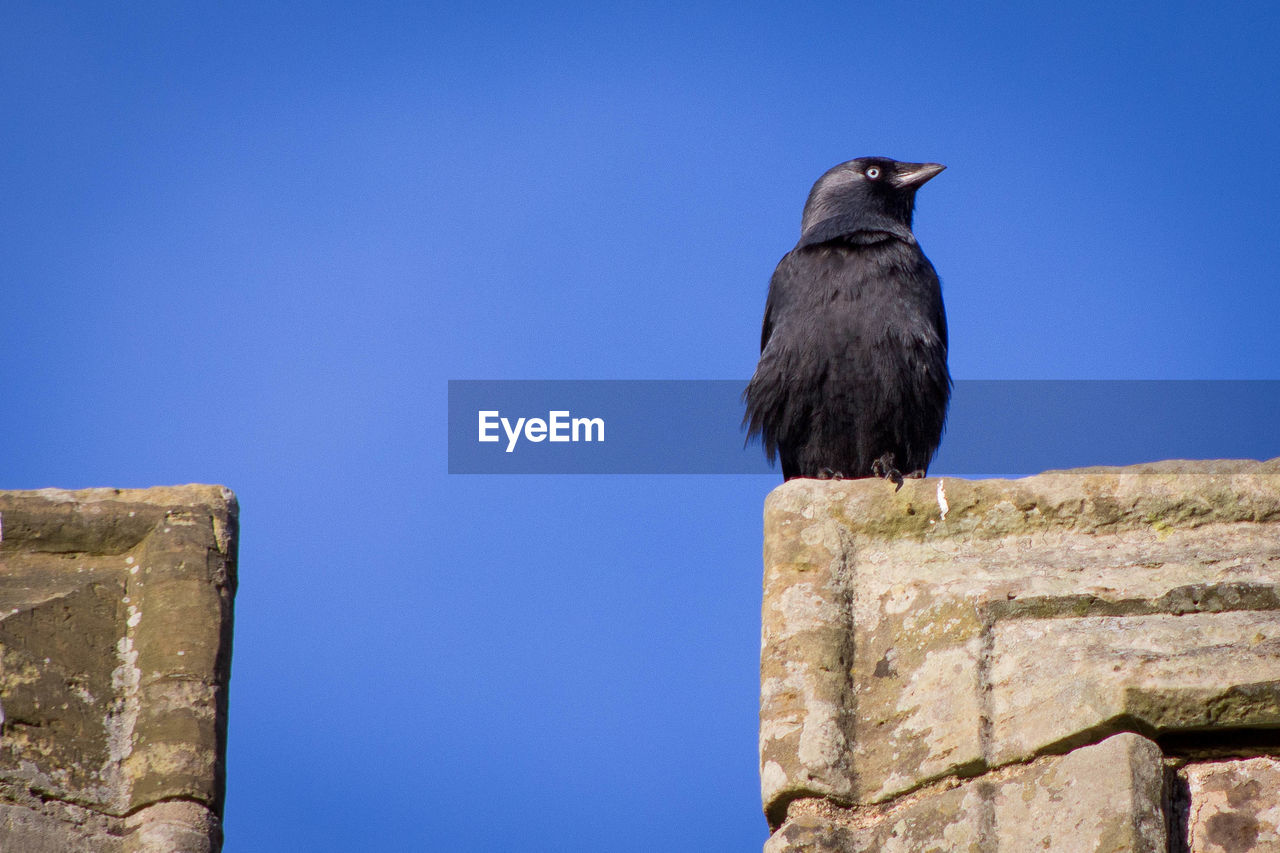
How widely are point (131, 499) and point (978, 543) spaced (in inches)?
71.5

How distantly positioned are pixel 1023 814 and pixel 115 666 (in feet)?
5.86

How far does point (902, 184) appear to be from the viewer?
7.89m

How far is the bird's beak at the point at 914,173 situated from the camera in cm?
786

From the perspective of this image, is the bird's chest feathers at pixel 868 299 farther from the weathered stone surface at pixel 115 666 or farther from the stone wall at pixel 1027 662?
the weathered stone surface at pixel 115 666

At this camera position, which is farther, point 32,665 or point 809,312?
point 809,312

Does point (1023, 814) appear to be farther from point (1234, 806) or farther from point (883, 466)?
point (883, 466)

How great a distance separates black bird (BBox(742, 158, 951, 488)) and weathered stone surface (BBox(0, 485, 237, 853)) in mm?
3172

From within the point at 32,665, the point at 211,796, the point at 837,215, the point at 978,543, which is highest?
the point at 837,215

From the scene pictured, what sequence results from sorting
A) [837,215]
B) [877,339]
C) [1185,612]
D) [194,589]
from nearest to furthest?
1. [1185,612]
2. [194,589]
3. [877,339]
4. [837,215]

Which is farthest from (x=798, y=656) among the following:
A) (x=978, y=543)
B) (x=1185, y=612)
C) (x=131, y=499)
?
(x=131, y=499)

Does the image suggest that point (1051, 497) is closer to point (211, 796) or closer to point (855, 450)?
point (211, 796)

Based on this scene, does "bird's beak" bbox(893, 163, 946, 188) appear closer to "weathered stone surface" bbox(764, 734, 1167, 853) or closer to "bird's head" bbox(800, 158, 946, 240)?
"bird's head" bbox(800, 158, 946, 240)

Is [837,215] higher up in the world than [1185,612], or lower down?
higher up

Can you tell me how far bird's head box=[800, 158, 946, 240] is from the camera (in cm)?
777
